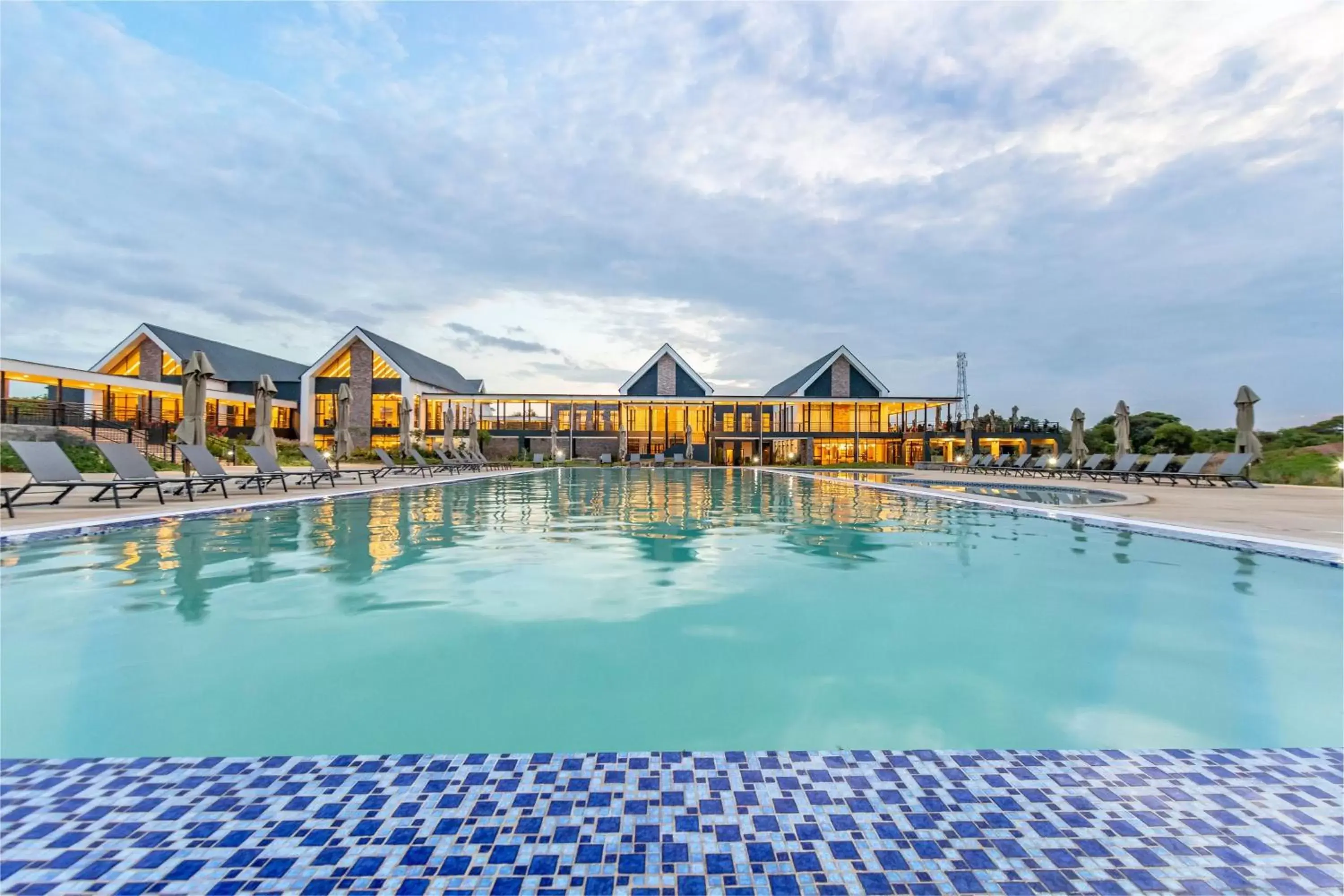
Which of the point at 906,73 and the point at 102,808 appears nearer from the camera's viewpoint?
the point at 102,808

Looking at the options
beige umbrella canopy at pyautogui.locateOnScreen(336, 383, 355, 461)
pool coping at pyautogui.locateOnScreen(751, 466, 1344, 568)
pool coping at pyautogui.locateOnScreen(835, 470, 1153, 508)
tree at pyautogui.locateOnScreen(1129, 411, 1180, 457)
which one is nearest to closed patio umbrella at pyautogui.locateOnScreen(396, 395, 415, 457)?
beige umbrella canopy at pyautogui.locateOnScreen(336, 383, 355, 461)

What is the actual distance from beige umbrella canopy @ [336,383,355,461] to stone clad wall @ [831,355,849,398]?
2911 cm

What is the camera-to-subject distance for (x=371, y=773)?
1.98m

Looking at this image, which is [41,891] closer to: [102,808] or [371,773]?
[102,808]

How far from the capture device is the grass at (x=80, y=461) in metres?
17.0

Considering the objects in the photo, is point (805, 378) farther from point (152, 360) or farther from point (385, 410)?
point (152, 360)

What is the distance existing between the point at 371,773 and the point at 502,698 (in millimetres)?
1012

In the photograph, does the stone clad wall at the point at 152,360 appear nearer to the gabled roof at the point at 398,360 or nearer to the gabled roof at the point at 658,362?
the gabled roof at the point at 398,360

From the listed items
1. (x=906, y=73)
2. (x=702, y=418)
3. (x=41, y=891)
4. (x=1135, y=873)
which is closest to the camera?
(x=41, y=891)

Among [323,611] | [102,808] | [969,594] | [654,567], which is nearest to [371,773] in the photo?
[102,808]

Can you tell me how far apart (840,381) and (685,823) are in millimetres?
39350

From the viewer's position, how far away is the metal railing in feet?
74.1

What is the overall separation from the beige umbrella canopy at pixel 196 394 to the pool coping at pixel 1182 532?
51.6 feet

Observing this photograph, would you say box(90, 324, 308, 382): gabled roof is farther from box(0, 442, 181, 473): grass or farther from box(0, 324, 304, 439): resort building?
box(0, 442, 181, 473): grass
